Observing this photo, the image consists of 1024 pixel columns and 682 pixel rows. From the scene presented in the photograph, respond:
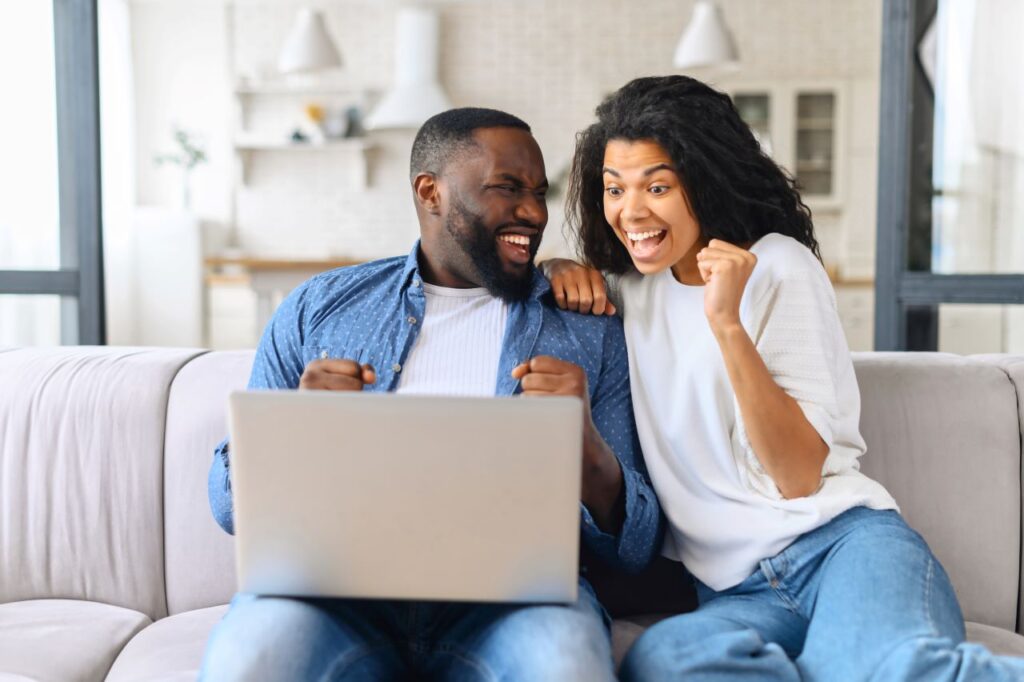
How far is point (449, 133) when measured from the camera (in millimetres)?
1804

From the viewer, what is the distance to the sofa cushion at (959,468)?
174 cm

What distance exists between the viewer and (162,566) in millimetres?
1850

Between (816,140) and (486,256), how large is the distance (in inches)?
209

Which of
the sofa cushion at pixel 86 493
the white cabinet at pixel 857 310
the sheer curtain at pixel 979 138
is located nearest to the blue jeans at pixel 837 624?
the sofa cushion at pixel 86 493

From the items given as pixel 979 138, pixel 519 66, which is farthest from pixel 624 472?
pixel 519 66

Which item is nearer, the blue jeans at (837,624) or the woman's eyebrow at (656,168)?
the blue jeans at (837,624)

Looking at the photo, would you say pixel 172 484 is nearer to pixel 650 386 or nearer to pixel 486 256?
pixel 486 256

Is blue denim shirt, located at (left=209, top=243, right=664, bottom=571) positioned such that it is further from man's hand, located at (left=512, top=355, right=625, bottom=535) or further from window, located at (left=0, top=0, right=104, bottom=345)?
window, located at (left=0, top=0, right=104, bottom=345)

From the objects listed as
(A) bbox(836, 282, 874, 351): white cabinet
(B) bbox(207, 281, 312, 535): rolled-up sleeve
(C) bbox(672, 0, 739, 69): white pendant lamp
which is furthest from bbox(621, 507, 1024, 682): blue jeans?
(A) bbox(836, 282, 874, 351): white cabinet

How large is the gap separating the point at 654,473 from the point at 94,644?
3.07ft

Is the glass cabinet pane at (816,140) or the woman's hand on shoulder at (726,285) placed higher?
the glass cabinet pane at (816,140)

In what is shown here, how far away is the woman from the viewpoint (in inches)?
51.6

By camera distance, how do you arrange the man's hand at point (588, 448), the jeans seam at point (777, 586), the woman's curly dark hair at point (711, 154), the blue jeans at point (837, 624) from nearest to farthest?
the blue jeans at point (837, 624) → the man's hand at point (588, 448) → the jeans seam at point (777, 586) → the woman's curly dark hair at point (711, 154)

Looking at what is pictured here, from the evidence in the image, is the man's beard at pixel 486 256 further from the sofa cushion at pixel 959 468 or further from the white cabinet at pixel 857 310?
the white cabinet at pixel 857 310
